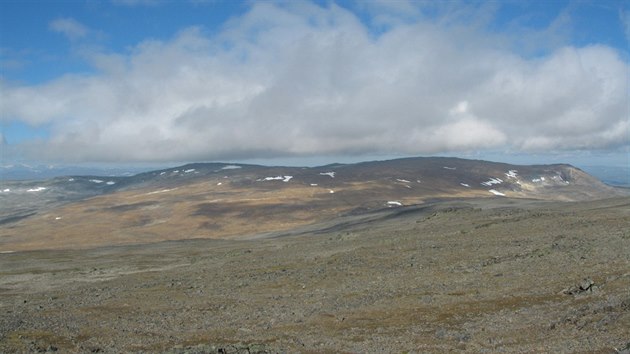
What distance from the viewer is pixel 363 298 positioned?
137 ft

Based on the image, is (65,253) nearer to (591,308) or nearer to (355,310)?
(355,310)

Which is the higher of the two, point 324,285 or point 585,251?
point 585,251

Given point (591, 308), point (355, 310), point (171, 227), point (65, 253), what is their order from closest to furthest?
point (591, 308)
point (355, 310)
point (65, 253)
point (171, 227)

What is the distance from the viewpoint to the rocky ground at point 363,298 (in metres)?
29.2

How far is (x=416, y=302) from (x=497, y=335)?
10540 mm

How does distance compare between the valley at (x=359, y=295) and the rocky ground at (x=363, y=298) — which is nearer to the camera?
the rocky ground at (x=363, y=298)

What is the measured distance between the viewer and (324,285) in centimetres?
4800

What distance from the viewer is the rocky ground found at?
95.8 feet

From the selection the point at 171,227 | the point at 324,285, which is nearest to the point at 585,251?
the point at 324,285

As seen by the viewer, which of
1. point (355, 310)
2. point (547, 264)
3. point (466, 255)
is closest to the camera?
point (355, 310)

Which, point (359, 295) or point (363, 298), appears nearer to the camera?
point (363, 298)

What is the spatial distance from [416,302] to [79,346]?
75.0ft

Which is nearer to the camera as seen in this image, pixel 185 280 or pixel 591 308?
pixel 591 308

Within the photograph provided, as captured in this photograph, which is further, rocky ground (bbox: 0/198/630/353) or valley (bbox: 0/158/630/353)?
valley (bbox: 0/158/630/353)
